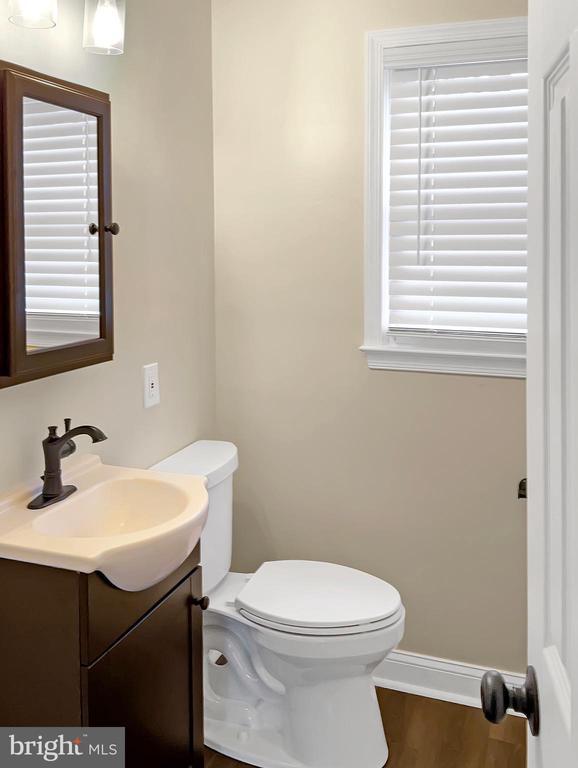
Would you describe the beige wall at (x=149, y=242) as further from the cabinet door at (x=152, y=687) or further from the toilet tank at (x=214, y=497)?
the cabinet door at (x=152, y=687)

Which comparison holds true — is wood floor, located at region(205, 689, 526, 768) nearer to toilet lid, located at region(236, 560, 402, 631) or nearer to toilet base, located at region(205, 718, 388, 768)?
toilet base, located at region(205, 718, 388, 768)

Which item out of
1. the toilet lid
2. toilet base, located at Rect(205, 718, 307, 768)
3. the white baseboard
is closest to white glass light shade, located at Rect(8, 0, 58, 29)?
the toilet lid

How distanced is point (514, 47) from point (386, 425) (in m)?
1.22

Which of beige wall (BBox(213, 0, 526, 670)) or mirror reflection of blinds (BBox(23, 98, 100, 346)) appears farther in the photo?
beige wall (BBox(213, 0, 526, 670))

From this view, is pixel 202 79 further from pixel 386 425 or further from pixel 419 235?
pixel 386 425

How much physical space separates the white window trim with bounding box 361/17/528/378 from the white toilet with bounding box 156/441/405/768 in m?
0.66

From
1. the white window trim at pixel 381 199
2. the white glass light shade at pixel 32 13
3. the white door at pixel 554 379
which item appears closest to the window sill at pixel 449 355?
the white window trim at pixel 381 199

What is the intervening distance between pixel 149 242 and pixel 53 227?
569 mm

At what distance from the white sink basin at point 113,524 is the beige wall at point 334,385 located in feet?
2.84

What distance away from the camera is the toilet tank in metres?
2.29

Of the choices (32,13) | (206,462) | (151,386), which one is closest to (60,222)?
(32,13)

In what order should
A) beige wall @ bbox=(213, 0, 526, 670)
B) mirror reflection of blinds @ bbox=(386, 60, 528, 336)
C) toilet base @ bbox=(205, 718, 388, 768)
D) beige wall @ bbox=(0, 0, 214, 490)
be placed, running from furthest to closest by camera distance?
beige wall @ bbox=(213, 0, 526, 670)
mirror reflection of blinds @ bbox=(386, 60, 528, 336)
toilet base @ bbox=(205, 718, 388, 768)
beige wall @ bbox=(0, 0, 214, 490)

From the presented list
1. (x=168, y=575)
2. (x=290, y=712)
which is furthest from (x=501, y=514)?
(x=168, y=575)

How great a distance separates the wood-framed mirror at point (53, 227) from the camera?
1.60 meters
